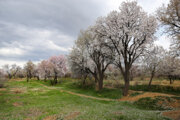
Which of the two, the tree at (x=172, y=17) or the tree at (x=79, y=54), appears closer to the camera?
the tree at (x=172, y=17)

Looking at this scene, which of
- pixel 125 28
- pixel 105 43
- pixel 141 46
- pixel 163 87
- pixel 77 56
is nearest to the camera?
pixel 125 28

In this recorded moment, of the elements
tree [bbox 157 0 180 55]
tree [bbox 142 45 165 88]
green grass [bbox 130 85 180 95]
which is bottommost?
green grass [bbox 130 85 180 95]

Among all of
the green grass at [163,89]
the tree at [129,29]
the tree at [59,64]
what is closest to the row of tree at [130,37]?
the tree at [129,29]

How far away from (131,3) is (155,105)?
827 inches

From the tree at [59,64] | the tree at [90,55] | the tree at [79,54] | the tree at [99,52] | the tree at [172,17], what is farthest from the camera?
the tree at [59,64]

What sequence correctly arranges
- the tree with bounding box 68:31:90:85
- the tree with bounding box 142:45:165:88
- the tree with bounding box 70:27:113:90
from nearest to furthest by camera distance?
1. the tree with bounding box 70:27:113:90
2. the tree with bounding box 142:45:165:88
3. the tree with bounding box 68:31:90:85

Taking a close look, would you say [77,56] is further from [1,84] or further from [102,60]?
[1,84]

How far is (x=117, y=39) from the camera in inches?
997

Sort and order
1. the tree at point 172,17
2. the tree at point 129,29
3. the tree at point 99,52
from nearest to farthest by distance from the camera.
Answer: the tree at point 172,17 → the tree at point 129,29 → the tree at point 99,52

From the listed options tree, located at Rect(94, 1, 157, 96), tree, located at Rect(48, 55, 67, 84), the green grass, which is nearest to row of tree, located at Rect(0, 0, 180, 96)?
tree, located at Rect(94, 1, 157, 96)

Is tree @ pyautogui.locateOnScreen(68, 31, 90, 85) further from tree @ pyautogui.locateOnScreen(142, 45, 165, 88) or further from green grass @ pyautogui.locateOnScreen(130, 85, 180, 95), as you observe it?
tree @ pyautogui.locateOnScreen(142, 45, 165, 88)

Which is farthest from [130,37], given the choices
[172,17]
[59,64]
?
[59,64]

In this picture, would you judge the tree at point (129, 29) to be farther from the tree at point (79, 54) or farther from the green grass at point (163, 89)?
the tree at point (79, 54)

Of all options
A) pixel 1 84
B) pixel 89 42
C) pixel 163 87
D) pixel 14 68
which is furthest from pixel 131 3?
pixel 14 68
